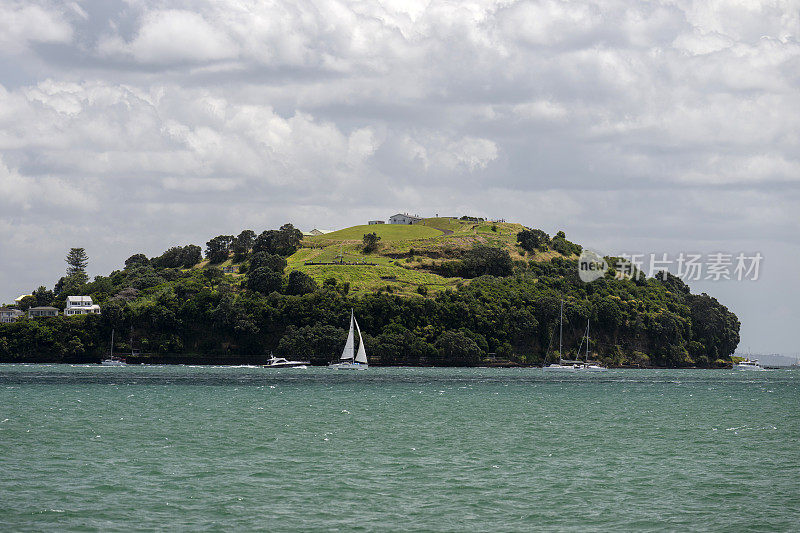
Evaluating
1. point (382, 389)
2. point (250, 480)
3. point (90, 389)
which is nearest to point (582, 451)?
point (250, 480)

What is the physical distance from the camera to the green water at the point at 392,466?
34969 mm

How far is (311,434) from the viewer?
195ft

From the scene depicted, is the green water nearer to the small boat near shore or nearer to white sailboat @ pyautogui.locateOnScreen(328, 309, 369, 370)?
white sailboat @ pyautogui.locateOnScreen(328, 309, 369, 370)

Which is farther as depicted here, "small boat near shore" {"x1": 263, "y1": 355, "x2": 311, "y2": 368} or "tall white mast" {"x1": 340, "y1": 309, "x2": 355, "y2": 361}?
"small boat near shore" {"x1": 263, "y1": 355, "x2": 311, "y2": 368}

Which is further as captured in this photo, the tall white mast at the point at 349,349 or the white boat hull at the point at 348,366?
the tall white mast at the point at 349,349

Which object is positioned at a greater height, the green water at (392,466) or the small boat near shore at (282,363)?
the small boat near shore at (282,363)

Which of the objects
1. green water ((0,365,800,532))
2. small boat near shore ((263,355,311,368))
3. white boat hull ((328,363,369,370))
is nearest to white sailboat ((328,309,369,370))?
white boat hull ((328,363,369,370))

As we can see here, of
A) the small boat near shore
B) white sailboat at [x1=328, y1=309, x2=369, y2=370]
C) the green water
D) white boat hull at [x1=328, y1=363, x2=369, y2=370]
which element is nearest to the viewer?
the green water

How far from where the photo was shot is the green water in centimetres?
3497

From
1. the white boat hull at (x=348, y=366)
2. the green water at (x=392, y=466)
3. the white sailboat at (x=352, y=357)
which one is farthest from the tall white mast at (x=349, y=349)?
the green water at (x=392, y=466)

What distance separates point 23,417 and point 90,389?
3721 centimetres

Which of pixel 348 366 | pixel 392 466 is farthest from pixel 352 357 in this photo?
pixel 392 466

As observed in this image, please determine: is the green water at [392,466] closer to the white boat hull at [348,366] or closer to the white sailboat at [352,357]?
the white boat hull at [348,366]

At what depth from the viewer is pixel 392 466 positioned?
153 feet
